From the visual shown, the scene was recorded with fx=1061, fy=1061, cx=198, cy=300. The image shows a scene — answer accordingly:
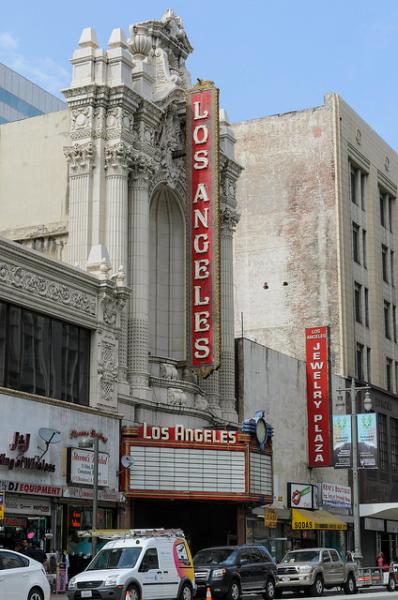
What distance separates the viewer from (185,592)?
93.5ft

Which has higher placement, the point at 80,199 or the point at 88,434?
the point at 80,199

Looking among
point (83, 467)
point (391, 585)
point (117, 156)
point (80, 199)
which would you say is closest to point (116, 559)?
point (83, 467)

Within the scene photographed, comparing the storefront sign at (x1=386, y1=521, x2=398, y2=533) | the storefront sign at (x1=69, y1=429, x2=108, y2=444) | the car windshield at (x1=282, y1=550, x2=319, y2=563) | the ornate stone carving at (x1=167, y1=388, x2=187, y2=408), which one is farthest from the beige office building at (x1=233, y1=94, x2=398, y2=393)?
the storefront sign at (x1=69, y1=429, x2=108, y2=444)

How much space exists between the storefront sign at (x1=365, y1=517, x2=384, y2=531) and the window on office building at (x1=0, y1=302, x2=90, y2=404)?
25905mm

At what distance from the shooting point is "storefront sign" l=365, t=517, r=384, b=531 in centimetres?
5866

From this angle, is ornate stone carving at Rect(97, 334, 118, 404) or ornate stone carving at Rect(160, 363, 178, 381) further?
ornate stone carving at Rect(160, 363, 178, 381)

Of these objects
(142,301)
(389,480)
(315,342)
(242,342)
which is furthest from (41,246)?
(389,480)

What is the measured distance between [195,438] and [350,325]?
21.7 meters

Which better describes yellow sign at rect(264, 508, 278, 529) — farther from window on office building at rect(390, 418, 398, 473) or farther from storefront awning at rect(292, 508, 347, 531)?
window on office building at rect(390, 418, 398, 473)

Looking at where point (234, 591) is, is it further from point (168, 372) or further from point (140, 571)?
point (168, 372)

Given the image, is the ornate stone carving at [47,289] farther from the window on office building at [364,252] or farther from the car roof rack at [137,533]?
the window on office building at [364,252]

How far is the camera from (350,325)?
6056 cm

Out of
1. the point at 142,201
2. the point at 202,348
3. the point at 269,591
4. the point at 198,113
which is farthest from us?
the point at 198,113

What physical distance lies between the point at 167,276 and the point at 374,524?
22.0m
